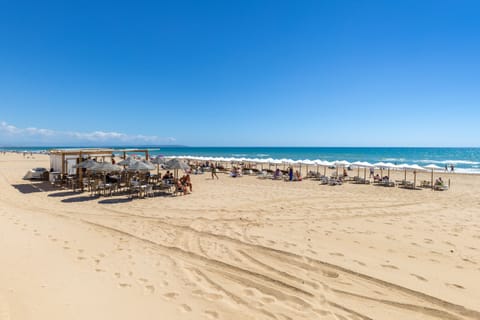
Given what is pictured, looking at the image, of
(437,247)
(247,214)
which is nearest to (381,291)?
(437,247)

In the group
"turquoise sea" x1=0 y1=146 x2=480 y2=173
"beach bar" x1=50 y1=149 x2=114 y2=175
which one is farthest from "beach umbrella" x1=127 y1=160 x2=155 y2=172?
"turquoise sea" x1=0 y1=146 x2=480 y2=173

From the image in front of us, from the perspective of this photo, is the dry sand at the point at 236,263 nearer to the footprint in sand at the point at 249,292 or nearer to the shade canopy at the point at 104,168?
the footprint in sand at the point at 249,292

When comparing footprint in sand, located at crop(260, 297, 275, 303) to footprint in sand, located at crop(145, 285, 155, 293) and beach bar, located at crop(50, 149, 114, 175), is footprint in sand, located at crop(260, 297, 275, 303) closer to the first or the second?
footprint in sand, located at crop(145, 285, 155, 293)

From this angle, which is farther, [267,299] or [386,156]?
[386,156]

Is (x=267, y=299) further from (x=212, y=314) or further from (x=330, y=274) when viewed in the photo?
(x=330, y=274)

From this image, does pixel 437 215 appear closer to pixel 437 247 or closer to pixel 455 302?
pixel 437 247

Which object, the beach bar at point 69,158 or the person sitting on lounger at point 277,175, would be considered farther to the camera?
the person sitting on lounger at point 277,175

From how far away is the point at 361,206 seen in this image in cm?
959

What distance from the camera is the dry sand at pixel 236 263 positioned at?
3365mm

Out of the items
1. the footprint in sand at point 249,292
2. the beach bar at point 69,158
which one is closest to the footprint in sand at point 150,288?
the footprint in sand at point 249,292

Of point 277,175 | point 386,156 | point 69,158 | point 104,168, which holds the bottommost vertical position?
point 277,175

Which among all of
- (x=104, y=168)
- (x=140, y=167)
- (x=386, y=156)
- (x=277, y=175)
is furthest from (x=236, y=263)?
(x=386, y=156)

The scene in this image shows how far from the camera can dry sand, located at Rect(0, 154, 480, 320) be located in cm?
337

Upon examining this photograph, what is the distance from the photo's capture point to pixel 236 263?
4703mm
